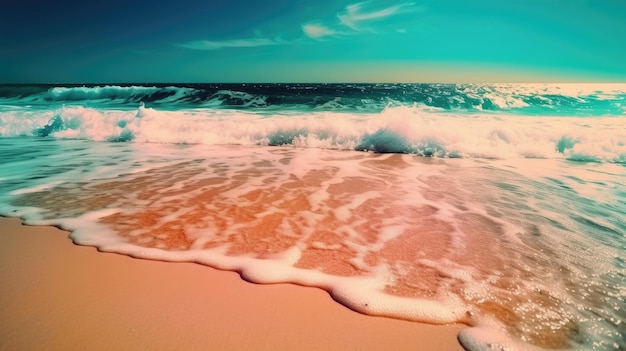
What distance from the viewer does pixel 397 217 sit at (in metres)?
4.03

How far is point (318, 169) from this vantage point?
680 cm

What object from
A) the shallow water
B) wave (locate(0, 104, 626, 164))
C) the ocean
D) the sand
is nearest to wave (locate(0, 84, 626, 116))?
wave (locate(0, 104, 626, 164))

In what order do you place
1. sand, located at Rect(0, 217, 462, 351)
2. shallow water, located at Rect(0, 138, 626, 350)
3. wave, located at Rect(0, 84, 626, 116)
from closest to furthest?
1. sand, located at Rect(0, 217, 462, 351)
2. shallow water, located at Rect(0, 138, 626, 350)
3. wave, located at Rect(0, 84, 626, 116)

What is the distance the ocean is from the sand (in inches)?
6.0

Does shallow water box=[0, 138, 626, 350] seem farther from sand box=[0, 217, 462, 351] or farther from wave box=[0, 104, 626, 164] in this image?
wave box=[0, 104, 626, 164]

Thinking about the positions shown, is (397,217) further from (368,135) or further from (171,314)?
(368,135)

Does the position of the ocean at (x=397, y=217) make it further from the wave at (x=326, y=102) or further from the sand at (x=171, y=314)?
the wave at (x=326, y=102)

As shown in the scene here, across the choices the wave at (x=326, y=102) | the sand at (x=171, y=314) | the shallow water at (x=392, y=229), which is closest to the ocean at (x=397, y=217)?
the shallow water at (x=392, y=229)

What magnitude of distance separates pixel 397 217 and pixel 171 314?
8.66 ft

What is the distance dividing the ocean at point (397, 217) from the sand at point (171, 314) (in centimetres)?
15

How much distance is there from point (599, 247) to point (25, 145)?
12.5m

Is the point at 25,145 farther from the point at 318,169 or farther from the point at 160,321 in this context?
the point at 160,321

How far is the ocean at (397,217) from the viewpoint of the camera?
235cm

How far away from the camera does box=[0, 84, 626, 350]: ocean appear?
7.72ft
